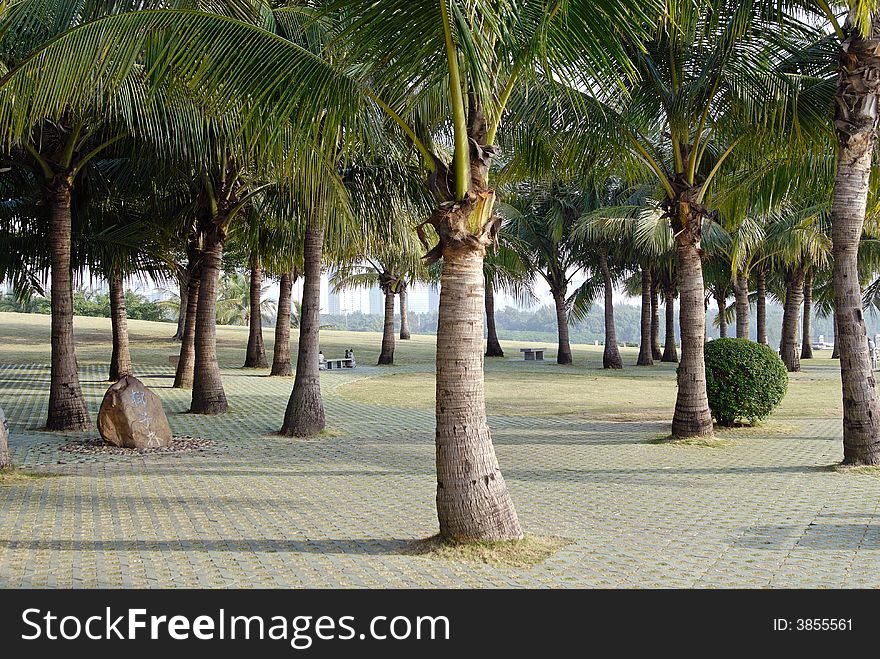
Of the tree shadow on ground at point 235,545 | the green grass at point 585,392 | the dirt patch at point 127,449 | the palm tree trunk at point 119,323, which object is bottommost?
the tree shadow on ground at point 235,545

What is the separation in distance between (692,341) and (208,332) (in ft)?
28.6

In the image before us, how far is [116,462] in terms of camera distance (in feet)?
35.8

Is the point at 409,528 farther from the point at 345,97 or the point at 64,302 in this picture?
the point at 64,302

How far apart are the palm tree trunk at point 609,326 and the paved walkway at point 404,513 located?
19.4 m

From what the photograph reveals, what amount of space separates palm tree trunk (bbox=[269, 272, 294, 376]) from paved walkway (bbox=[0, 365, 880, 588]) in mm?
11350

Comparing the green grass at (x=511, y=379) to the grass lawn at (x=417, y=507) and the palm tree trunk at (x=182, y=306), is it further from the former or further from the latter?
the grass lawn at (x=417, y=507)

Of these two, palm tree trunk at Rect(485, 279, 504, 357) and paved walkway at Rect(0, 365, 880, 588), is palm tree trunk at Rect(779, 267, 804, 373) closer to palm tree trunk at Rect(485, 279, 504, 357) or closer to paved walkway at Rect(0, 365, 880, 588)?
palm tree trunk at Rect(485, 279, 504, 357)

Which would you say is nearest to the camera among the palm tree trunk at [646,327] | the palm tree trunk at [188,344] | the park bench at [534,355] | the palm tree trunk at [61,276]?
the palm tree trunk at [61,276]

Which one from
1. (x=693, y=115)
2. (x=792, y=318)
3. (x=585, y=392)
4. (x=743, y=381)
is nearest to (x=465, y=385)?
(x=693, y=115)

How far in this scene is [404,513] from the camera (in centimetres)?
788

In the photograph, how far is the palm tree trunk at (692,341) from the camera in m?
12.6

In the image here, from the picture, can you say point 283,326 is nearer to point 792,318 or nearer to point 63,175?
point 63,175

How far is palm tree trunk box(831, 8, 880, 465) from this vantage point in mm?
9656

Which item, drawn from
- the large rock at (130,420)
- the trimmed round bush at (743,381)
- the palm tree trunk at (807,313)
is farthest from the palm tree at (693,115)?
the palm tree trunk at (807,313)
